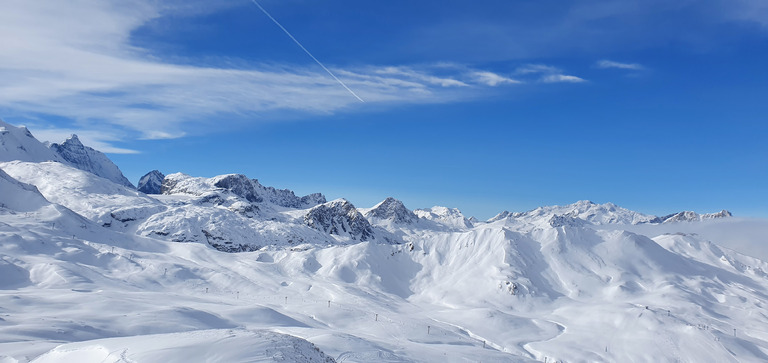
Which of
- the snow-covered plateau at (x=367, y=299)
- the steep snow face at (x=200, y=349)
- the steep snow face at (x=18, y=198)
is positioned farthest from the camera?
the steep snow face at (x=18, y=198)

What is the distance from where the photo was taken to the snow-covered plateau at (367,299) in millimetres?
44688

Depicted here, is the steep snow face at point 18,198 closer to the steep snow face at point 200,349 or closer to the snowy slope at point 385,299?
the snowy slope at point 385,299

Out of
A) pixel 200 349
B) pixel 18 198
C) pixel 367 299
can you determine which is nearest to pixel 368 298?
pixel 367 299

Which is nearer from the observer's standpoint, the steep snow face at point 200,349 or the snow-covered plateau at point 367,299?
the steep snow face at point 200,349

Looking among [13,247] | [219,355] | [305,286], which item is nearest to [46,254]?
[13,247]

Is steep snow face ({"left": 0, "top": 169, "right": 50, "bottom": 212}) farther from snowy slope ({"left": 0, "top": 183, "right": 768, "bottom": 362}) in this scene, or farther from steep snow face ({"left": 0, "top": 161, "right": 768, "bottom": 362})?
snowy slope ({"left": 0, "top": 183, "right": 768, "bottom": 362})

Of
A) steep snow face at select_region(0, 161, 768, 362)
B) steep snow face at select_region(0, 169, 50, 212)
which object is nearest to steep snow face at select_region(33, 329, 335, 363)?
steep snow face at select_region(0, 161, 768, 362)

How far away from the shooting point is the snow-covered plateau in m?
44.7

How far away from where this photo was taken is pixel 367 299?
12612 centimetres

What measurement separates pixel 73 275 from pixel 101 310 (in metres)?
39.9

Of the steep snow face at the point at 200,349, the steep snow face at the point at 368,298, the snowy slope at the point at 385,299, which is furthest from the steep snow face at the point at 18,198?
the steep snow face at the point at 200,349

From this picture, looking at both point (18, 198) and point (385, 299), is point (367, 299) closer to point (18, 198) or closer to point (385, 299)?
point (385, 299)

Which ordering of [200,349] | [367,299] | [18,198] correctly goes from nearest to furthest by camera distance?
[200,349] < [367,299] < [18,198]

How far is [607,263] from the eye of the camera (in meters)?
167
